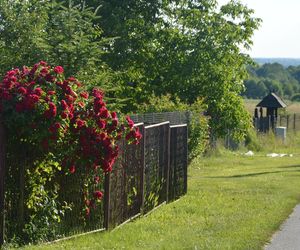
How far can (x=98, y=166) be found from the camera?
38.6 feet

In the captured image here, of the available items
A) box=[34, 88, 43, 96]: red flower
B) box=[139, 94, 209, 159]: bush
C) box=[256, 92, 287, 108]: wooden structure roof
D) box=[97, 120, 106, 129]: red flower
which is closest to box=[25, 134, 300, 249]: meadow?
box=[139, 94, 209, 159]: bush

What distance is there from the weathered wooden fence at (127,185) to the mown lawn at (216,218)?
0.26 m

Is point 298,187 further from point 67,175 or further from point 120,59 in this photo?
point 120,59

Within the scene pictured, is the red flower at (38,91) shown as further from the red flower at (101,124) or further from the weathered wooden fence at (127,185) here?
the red flower at (101,124)

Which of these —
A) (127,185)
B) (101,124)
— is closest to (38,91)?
(101,124)

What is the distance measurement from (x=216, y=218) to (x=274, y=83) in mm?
109680

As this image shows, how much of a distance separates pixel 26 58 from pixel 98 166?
6.46 m

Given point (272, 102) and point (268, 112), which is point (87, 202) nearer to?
point (272, 102)

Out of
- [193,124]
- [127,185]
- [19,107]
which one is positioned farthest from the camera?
[193,124]

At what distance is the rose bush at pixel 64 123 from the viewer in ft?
Answer: 33.6

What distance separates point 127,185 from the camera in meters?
13.2

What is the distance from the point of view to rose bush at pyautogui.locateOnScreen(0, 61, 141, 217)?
1023 centimetres

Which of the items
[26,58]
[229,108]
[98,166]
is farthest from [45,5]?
[229,108]

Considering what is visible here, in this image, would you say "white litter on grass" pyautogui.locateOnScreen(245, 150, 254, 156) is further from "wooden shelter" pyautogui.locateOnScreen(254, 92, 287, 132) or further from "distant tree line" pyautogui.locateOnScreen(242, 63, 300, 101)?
"distant tree line" pyautogui.locateOnScreen(242, 63, 300, 101)
